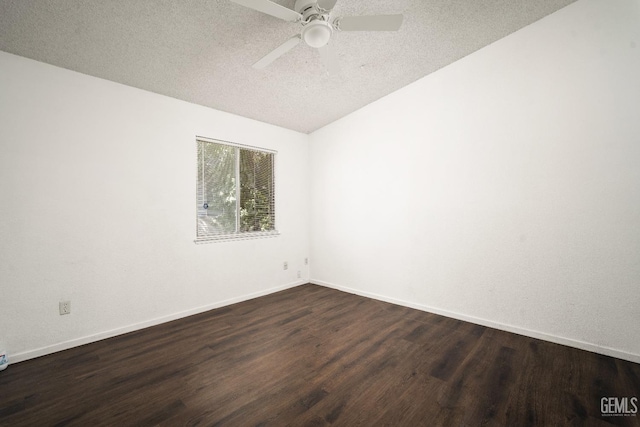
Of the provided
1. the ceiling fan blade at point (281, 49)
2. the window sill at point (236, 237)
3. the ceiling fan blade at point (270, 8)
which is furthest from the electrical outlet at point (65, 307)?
the ceiling fan blade at point (270, 8)

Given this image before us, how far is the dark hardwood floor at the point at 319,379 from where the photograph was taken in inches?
58.7

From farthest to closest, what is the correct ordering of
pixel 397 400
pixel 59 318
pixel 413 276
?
1. pixel 413 276
2. pixel 59 318
3. pixel 397 400

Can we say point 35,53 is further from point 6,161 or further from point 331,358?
point 331,358

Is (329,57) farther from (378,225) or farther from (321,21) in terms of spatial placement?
(378,225)

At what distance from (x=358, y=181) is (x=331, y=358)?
2458 mm

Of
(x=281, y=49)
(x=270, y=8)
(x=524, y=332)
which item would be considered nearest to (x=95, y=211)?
(x=281, y=49)

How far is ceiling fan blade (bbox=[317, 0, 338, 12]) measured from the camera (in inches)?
66.0

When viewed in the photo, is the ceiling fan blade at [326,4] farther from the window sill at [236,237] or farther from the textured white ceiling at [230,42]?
the window sill at [236,237]

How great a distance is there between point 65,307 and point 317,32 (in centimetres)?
322

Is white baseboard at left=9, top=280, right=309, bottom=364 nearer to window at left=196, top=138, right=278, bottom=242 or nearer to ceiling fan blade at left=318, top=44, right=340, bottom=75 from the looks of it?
window at left=196, top=138, right=278, bottom=242

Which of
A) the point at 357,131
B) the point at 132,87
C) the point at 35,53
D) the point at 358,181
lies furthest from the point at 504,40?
the point at 35,53

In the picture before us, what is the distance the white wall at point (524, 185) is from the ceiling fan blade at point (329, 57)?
1485 millimetres

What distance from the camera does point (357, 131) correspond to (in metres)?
3.83

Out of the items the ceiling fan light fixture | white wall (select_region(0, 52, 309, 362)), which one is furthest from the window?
the ceiling fan light fixture
